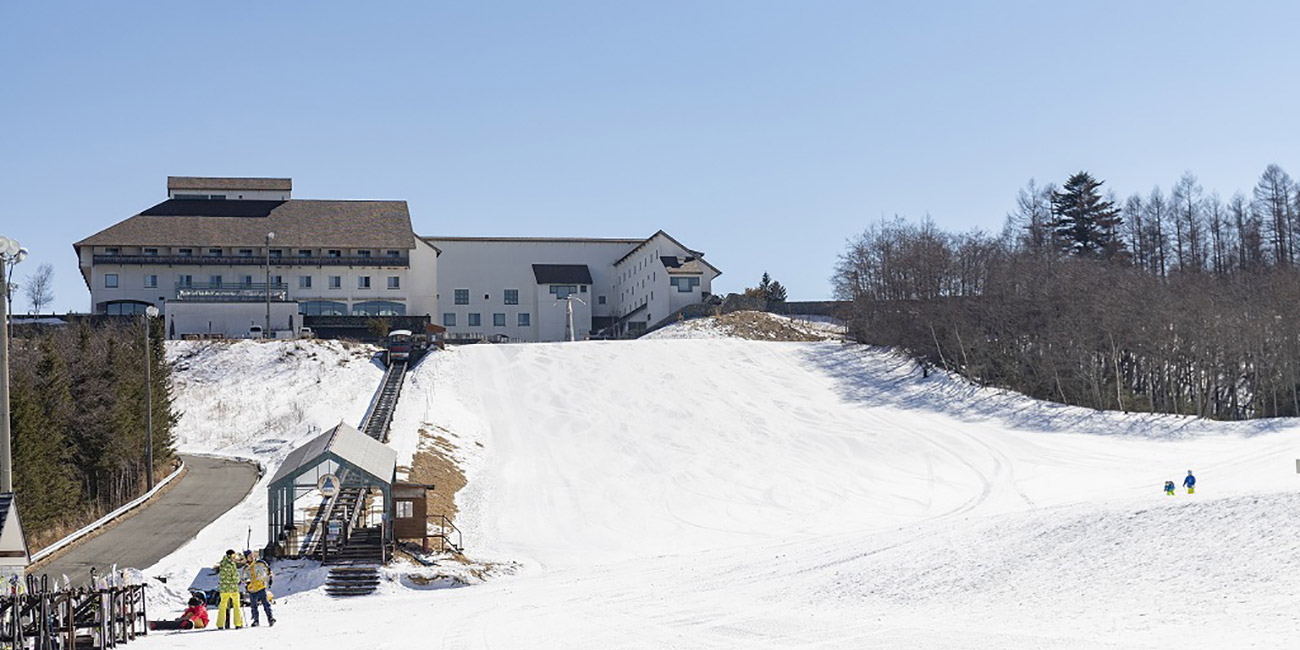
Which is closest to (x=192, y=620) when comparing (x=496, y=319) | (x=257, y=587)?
(x=257, y=587)

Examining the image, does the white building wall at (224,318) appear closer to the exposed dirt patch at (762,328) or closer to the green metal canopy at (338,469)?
the exposed dirt patch at (762,328)

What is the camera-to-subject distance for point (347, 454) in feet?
93.5

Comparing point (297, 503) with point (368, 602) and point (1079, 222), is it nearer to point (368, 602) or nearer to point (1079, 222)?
point (368, 602)

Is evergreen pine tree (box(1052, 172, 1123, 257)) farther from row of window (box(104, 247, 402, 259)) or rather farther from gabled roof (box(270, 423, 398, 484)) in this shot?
gabled roof (box(270, 423, 398, 484))

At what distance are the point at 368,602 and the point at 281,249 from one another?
62.4 metres

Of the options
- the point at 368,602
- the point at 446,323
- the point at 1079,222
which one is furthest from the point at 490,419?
the point at 1079,222

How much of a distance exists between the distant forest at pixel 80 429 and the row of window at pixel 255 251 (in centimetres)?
3573

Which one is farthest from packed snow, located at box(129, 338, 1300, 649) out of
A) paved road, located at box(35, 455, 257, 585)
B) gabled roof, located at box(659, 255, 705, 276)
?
gabled roof, located at box(659, 255, 705, 276)

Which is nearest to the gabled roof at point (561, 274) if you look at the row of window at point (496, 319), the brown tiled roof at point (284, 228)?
the row of window at point (496, 319)

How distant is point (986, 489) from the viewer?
3984cm

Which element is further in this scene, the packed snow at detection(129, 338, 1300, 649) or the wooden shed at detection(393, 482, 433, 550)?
the wooden shed at detection(393, 482, 433, 550)

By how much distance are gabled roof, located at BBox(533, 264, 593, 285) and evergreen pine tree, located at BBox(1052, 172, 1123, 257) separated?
38.2 meters

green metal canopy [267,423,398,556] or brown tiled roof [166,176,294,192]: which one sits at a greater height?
brown tiled roof [166,176,294,192]

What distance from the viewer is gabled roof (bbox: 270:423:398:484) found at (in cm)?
2802
